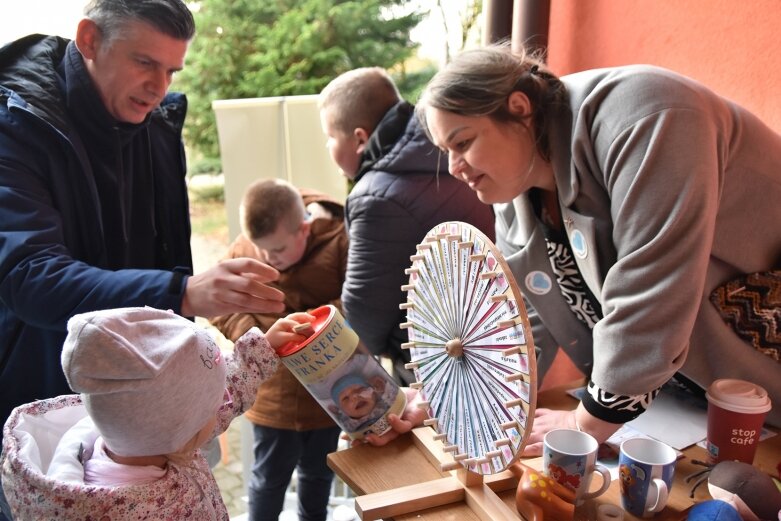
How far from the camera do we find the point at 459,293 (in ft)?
3.23

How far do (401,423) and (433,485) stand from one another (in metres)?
0.16

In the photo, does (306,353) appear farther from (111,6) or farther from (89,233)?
(111,6)

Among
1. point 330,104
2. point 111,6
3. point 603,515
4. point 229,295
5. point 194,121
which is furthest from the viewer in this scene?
→ point 194,121

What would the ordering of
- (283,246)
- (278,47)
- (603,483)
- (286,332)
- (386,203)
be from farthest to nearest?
(278,47) → (283,246) → (386,203) → (286,332) → (603,483)

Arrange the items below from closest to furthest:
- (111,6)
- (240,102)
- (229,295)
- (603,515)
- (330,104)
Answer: (603,515) < (229,295) < (111,6) < (330,104) < (240,102)

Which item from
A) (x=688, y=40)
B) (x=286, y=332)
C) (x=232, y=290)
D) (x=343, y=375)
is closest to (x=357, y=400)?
(x=343, y=375)

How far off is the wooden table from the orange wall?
917 mm

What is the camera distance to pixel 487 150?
120cm

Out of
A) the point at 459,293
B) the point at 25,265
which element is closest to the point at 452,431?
the point at 459,293

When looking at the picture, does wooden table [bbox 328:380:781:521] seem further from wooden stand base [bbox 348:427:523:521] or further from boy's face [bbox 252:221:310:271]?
boy's face [bbox 252:221:310:271]

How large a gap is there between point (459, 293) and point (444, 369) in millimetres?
155

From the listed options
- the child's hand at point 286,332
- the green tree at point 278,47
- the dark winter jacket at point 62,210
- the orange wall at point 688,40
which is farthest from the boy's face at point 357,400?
the green tree at point 278,47

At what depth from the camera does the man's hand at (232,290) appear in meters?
1.19

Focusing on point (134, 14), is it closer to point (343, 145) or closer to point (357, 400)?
point (343, 145)
